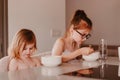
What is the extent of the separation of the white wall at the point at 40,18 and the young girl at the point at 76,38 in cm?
93

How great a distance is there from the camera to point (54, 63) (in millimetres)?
1547

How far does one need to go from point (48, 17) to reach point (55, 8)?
0.58 ft

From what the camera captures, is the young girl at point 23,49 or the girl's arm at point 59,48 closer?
the young girl at point 23,49

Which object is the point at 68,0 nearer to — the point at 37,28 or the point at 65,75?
the point at 37,28

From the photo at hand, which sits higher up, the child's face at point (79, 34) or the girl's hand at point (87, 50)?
the child's face at point (79, 34)

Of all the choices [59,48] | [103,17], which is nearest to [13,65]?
[59,48]

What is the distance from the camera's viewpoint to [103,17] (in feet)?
12.6

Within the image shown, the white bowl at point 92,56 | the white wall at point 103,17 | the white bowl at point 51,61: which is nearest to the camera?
the white bowl at point 51,61

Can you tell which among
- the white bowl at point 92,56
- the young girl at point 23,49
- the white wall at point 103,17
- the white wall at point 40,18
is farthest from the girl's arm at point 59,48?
the white wall at point 103,17

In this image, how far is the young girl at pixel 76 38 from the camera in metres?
1.88

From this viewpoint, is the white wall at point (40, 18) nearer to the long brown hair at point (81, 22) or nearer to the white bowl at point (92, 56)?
the long brown hair at point (81, 22)

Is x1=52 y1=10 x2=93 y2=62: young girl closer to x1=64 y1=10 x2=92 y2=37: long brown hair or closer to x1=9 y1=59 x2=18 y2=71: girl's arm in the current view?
x1=64 y1=10 x2=92 y2=37: long brown hair

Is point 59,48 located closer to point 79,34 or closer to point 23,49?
point 79,34

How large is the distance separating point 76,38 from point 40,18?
128 cm
